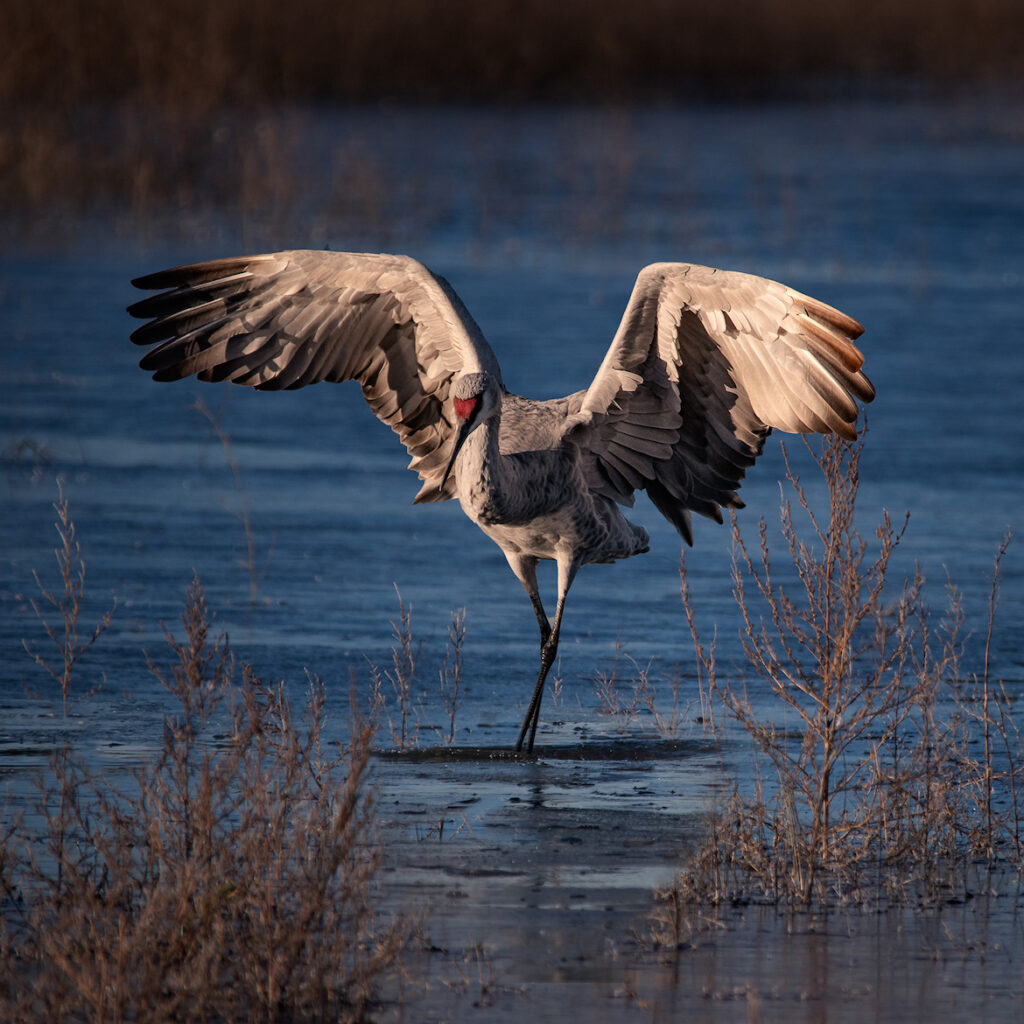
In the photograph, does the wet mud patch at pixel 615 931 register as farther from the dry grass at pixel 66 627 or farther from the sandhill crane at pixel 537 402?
the dry grass at pixel 66 627

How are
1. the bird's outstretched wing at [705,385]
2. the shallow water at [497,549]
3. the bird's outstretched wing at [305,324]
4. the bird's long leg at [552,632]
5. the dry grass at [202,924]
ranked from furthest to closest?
1. the bird's outstretched wing at [305,324]
2. the bird's long leg at [552,632]
3. the bird's outstretched wing at [705,385]
4. the shallow water at [497,549]
5. the dry grass at [202,924]

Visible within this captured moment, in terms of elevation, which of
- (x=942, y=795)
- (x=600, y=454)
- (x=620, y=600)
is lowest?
(x=620, y=600)

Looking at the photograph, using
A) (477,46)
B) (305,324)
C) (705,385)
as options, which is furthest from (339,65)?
(705,385)

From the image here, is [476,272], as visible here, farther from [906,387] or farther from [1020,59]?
[1020,59]

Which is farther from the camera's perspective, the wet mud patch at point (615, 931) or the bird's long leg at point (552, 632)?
the bird's long leg at point (552, 632)

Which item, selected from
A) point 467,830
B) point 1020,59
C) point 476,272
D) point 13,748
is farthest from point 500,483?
point 1020,59

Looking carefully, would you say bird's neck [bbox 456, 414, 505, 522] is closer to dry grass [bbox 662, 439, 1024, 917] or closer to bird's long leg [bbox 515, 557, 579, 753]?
bird's long leg [bbox 515, 557, 579, 753]

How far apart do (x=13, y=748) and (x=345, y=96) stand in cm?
2750

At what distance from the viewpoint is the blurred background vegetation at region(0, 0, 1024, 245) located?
69.5ft

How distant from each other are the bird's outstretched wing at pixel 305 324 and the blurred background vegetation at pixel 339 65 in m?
12.8

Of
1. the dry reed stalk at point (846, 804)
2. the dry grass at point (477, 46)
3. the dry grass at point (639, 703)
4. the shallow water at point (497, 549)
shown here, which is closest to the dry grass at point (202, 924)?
the shallow water at point (497, 549)

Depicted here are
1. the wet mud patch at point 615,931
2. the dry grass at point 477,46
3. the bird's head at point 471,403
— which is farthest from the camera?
the dry grass at point 477,46

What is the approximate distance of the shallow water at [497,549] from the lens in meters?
5.18

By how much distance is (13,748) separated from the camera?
6.62 m
